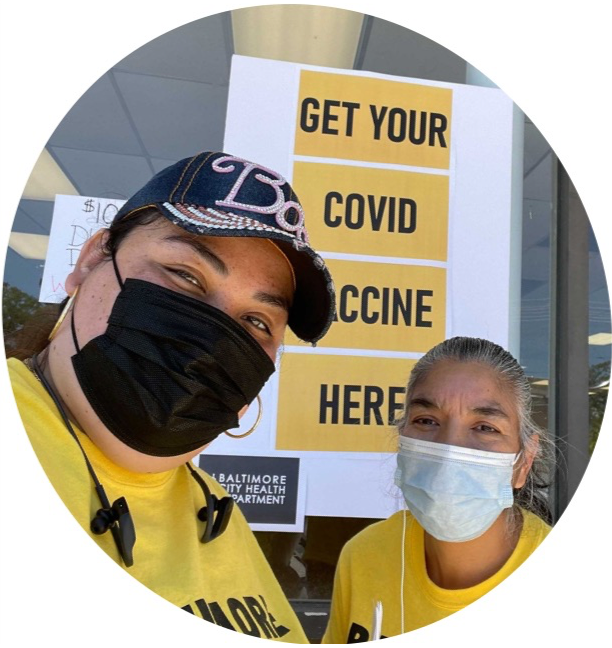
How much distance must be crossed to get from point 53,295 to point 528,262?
4.04 ft

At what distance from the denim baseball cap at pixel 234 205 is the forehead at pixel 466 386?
0.39 metres

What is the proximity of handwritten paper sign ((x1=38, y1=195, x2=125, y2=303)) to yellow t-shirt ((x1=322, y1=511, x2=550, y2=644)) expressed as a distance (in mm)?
875

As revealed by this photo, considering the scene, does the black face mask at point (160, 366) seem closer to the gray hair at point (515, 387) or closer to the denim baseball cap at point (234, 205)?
the denim baseball cap at point (234, 205)

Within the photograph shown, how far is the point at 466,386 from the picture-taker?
3.28 feet

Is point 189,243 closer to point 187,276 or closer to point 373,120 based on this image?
point 187,276

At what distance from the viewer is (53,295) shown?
831mm

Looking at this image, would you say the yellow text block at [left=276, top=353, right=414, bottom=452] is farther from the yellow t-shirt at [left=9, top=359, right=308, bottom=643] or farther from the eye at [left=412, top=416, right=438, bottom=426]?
the yellow t-shirt at [left=9, top=359, right=308, bottom=643]

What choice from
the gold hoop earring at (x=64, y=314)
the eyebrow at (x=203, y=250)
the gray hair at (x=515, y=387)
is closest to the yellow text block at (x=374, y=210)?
the gray hair at (x=515, y=387)

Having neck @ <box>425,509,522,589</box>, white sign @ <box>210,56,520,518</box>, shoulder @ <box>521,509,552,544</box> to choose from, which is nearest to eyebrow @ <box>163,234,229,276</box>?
white sign @ <box>210,56,520,518</box>

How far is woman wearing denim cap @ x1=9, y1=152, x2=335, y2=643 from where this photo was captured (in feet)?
2.17

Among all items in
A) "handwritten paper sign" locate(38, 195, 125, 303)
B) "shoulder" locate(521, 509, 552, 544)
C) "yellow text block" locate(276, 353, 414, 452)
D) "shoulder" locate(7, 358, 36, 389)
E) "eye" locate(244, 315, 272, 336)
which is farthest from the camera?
"yellow text block" locate(276, 353, 414, 452)

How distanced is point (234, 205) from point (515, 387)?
2.53 feet

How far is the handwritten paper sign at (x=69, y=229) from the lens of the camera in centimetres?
93

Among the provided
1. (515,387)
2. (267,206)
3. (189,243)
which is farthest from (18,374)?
(515,387)
